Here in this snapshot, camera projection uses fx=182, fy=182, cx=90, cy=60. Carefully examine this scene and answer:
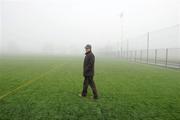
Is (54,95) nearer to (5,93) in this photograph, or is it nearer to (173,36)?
(5,93)

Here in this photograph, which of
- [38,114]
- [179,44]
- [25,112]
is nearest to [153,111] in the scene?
A: [38,114]

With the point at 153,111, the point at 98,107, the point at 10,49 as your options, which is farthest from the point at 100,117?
the point at 10,49

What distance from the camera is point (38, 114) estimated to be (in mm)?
4539

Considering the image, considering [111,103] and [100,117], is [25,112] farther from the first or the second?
[111,103]

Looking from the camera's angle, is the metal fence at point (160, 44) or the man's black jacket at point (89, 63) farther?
the metal fence at point (160, 44)

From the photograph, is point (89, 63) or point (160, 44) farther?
point (160, 44)

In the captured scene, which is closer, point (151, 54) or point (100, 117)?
point (100, 117)

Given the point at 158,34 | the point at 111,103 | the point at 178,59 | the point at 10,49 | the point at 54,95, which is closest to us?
the point at 111,103

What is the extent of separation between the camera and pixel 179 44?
1014 inches

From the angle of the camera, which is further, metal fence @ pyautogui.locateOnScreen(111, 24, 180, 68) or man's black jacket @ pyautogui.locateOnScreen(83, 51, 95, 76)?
metal fence @ pyautogui.locateOnScreen(111, 24, 180, 68)

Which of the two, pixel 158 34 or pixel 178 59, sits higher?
pixel 158 34

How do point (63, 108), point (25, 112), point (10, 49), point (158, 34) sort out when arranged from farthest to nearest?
point (10, 49), point (158, 34), point (63, 108), point (25, 112)

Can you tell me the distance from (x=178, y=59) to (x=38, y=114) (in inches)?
853

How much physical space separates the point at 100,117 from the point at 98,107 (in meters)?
0.77
